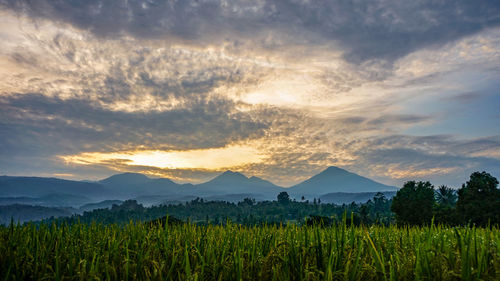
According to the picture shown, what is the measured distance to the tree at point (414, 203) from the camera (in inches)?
2963

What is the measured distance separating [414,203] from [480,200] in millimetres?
15812

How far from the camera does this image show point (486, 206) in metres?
61.3

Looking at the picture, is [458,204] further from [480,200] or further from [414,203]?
→ [414,203]

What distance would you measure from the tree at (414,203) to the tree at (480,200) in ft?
32.5

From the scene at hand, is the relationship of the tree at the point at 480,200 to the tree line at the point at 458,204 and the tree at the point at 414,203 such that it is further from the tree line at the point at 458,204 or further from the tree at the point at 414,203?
the tree at the point at 414,203

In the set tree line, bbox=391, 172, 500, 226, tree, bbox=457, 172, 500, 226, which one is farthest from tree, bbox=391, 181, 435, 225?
tree, bbox=457, 172, 500, 226

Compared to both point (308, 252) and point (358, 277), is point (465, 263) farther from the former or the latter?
point (308, 252)

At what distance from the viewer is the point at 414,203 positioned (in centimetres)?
7750

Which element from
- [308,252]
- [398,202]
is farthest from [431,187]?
[308,252]

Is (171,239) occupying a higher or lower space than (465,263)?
lower

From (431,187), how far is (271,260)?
9258 centimetres

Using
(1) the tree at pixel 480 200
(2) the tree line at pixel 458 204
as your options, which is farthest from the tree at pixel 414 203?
(1) the tree at pixel 480 200

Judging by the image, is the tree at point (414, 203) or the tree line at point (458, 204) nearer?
the tree line at point (458, 204)

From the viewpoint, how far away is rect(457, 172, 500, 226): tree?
60.4 metres
